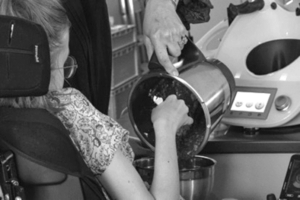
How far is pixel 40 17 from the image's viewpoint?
1295mm

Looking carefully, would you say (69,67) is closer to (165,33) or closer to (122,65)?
(165,33)

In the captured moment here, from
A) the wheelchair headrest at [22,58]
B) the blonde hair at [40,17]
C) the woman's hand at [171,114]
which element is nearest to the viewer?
the wheelchair headrest at [22,58]

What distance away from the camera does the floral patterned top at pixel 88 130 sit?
4.58ft

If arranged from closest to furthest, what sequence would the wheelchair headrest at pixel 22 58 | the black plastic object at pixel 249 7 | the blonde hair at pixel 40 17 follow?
the wheelchair headrest at pixel 22 58, the blonde hair at pixel 40 17, the black plastic object at pixel 249 7

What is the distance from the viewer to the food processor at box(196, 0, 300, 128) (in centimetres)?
191

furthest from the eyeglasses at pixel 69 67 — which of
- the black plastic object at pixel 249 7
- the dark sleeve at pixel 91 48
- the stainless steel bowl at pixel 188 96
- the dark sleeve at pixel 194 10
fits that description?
the black plastic object at pixel 249 7

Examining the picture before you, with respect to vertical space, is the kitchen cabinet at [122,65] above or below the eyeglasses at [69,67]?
below

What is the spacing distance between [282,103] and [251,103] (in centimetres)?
9

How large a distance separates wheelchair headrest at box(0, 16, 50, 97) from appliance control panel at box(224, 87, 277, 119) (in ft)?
3.10

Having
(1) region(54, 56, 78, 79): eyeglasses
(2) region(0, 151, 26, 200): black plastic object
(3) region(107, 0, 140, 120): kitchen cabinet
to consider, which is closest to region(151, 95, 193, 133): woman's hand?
(1) region(54, 56, 78, 79): eyeglasses

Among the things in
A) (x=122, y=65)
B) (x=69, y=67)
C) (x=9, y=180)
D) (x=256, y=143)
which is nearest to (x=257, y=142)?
(x=256, y=143)

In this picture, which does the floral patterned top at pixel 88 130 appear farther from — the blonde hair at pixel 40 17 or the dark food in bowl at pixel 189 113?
the dark food in bowl at pixel 189 113

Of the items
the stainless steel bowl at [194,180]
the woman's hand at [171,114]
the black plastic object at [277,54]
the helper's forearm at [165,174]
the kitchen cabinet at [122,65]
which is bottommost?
the kitchen cabinet at [122,65]

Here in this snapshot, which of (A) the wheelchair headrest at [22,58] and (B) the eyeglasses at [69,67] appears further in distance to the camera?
(B) the eyeglasses at [69,67]
